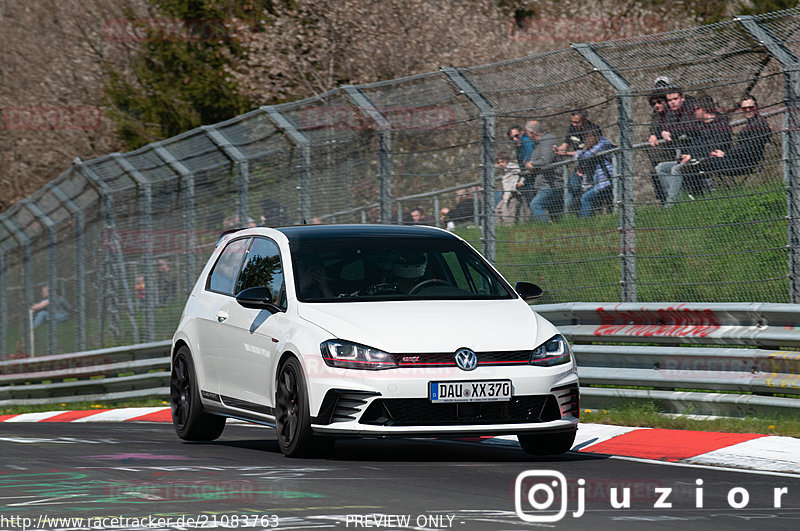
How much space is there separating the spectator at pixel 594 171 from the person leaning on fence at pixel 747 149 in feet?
4.20

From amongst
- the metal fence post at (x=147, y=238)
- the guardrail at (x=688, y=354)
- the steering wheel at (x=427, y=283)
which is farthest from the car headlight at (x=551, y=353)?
the metal fence post at (x=147, y=238)

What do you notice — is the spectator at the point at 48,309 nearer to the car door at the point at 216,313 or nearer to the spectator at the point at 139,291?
the spectator at the point at 139,291

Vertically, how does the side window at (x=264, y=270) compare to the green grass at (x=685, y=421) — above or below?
above

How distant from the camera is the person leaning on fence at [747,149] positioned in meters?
11.6

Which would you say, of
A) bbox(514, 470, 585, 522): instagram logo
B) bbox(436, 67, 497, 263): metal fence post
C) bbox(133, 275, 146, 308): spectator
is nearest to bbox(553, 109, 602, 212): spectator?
bbox(436, 67, 497, 263): metal fence post

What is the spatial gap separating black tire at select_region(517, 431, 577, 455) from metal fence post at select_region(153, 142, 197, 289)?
34.1 ft

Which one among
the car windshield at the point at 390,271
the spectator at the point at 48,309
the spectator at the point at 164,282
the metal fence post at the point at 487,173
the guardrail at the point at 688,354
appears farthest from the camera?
the spectator at the point at 48,309

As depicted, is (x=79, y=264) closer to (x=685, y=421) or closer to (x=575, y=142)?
(x=575, y=142)

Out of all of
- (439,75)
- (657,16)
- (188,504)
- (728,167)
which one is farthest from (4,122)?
(188,504)

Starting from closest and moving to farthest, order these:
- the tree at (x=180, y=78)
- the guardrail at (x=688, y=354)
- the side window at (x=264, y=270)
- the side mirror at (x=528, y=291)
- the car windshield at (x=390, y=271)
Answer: the car windshield at (x=390, y=271) < the side mirror at (x=528, y=291) < the side window at (x=264, y=270) < the guardrail at (x=688, y=354) < the tree at (x=180, y=78)

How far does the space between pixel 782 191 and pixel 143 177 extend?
37.2 ft

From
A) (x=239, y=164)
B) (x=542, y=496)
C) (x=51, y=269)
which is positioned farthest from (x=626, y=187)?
(x=51, y=269)

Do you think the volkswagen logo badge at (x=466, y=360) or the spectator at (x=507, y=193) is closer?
the volkswagen logo badge at (x=466, y=360)

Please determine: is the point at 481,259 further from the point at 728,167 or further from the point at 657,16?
the point at 657,16
